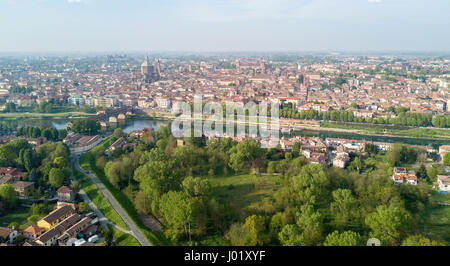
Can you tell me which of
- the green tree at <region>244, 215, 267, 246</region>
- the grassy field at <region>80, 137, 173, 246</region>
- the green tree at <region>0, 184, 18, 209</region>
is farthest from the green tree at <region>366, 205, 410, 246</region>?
the green tree at <region>0, 184, 18, 209</region>

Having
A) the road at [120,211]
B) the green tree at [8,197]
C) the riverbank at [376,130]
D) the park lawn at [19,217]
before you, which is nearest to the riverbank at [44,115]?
the riverbank at [376,130]

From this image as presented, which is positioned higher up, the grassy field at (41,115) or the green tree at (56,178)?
the grassy field at (41,115)

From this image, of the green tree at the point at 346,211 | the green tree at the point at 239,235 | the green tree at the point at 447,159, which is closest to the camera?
the green tree at the point at 239,235

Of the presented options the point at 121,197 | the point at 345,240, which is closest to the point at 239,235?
the point at 345,240

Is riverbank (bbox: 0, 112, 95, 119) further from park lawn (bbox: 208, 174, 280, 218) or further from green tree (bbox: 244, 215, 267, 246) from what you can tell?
green tree (bbox: 244, 215, 267, 246)

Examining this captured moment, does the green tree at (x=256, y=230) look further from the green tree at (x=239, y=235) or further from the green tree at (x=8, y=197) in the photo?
the green tree at (x=8, y=197)

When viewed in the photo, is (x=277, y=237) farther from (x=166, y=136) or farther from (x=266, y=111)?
(x=266, y=111)
